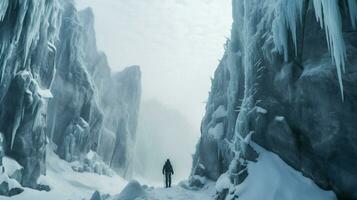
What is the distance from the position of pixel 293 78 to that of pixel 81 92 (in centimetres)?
3603

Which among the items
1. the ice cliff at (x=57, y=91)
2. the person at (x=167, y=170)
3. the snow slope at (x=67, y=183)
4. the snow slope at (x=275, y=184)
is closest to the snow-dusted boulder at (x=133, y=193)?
the person at (x=167, y=170)

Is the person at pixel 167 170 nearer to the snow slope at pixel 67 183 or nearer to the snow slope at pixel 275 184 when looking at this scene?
the snow slope at pixel 275 184

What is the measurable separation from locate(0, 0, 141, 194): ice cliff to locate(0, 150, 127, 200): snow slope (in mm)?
1675

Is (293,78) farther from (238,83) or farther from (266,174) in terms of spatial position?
(238,83)

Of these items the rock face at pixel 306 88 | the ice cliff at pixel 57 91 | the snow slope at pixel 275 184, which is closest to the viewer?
the rock face at pixel 306 88

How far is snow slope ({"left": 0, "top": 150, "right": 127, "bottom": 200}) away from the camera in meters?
26.7

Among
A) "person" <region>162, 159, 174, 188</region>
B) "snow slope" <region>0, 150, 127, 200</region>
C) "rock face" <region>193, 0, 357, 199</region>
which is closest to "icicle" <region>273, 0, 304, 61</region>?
"rock face" <region>193, 0, 357, 199</region>

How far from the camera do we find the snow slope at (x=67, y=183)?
26741 mm

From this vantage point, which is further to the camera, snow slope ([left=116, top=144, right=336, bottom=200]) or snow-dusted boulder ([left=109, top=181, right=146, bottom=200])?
snow-dusted boulder ([left=109, top=181, right=146, bottom=200])

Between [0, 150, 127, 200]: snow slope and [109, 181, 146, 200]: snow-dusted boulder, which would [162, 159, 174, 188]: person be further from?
[0, 150, 127, 200]: snow slope

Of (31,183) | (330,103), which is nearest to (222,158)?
(330,103)

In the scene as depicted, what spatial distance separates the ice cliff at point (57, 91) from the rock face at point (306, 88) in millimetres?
15032

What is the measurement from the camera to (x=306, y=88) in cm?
1297

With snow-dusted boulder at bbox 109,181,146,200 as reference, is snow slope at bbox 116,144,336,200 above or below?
above
